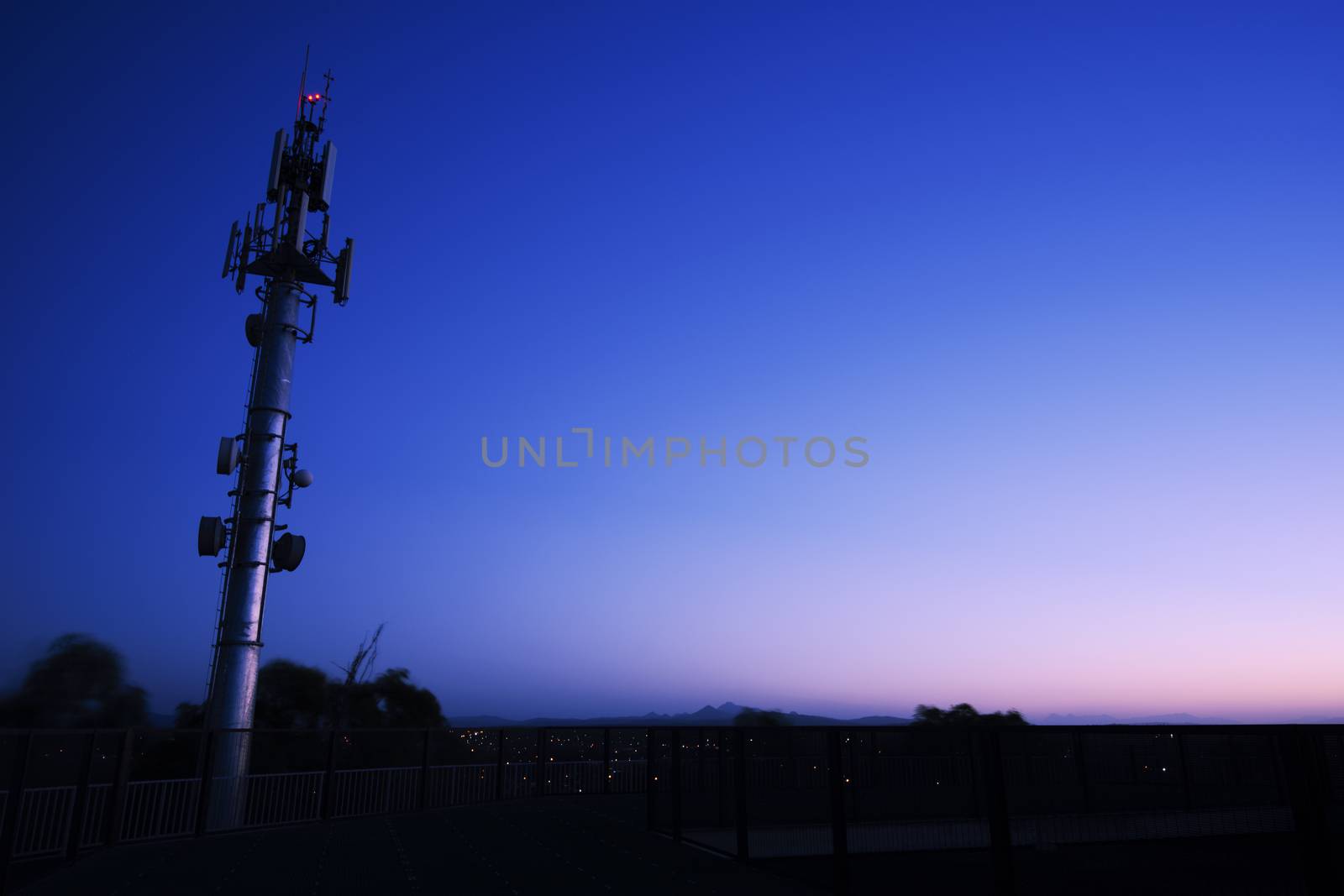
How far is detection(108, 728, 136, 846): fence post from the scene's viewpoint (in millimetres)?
13758

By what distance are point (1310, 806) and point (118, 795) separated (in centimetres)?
1559

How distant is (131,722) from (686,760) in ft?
154

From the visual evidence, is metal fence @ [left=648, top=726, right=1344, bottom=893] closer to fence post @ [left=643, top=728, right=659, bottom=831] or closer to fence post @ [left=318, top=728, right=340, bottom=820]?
fence post @ [left=643, top=728, right=659, bottom=831]

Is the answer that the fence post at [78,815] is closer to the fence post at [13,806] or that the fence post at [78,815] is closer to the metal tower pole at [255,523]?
the fence post at [13,806]

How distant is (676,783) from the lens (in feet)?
48.2

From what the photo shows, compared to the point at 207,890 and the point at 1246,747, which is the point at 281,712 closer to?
the point at 207,890

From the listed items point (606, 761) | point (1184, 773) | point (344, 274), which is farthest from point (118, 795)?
point (344, 274)

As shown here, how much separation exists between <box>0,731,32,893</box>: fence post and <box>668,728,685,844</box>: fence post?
883cm

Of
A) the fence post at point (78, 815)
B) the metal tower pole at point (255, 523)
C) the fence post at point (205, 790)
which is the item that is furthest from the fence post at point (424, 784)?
the metal tower pole at point (255, 523)

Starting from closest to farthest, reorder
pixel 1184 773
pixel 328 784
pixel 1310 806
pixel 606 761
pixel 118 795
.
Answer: pixel 1310 806
pixel 1184 773
pixel 118 795
pixel 328 784
pixel 606 761

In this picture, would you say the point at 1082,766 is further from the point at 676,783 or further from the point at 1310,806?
the point at 676,783

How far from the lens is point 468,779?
2080 cm

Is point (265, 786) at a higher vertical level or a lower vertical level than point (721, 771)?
lower

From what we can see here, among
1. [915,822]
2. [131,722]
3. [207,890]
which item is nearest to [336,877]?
[207,890]
